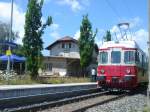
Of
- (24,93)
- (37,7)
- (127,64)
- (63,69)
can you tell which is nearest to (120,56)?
(127,64)

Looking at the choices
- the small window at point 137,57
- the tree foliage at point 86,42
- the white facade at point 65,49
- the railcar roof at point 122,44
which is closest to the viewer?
the small window at point 137,57

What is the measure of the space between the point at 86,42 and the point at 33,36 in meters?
17.2

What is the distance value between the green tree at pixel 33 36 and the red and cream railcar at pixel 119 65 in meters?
12.5

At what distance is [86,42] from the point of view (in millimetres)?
55000

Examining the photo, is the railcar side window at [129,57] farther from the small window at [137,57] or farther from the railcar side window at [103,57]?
the railcar side window at [103,57]

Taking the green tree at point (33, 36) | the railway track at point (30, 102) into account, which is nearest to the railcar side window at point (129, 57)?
the railway track at point (30, 102)

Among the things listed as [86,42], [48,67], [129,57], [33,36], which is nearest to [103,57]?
[129,57]

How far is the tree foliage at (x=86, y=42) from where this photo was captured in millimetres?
54062

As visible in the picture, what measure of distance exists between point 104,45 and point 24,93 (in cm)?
788

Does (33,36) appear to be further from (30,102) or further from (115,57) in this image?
(30,102)

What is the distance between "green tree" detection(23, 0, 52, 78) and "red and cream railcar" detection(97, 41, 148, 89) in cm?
1247

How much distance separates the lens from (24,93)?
20516 millimetres

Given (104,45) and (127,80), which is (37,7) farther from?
(127,80)

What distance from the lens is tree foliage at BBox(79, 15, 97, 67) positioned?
54062 millimetres
